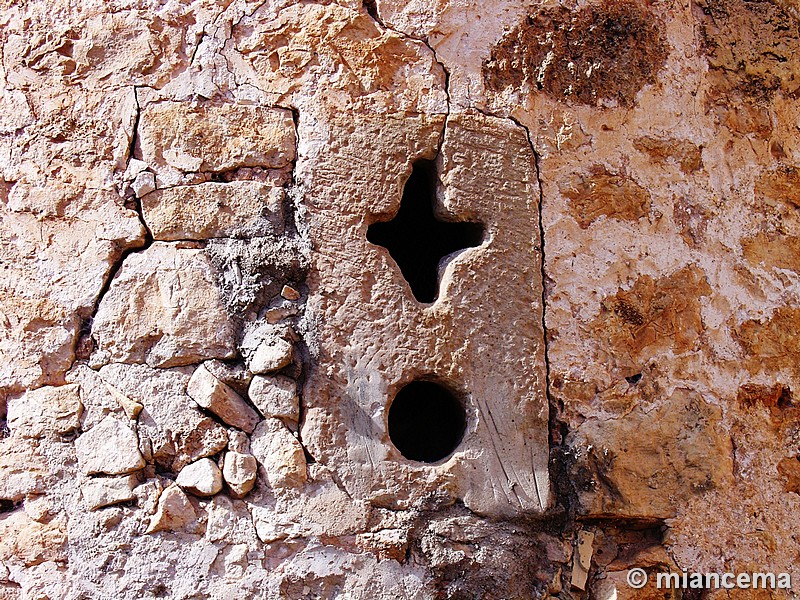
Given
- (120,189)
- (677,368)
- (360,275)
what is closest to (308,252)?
(360,275)

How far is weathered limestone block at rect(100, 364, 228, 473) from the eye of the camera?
2002mm

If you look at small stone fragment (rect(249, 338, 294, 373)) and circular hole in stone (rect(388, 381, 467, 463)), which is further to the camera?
circular hole in stone (rect(388, 381, 467, 463))

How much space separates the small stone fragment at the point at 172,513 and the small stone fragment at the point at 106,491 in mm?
69

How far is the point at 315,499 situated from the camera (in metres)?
1.98

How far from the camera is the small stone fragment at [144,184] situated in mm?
2135

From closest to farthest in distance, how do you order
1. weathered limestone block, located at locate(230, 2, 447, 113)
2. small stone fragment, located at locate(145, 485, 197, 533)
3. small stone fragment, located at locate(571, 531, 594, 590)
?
small stone fragment, located at locate(145, 485, 197, 533) → small stone fragment, located at locate(571, 531, 594, 590) → weathered limestone block, located at locate(230, 2, 447, 113)

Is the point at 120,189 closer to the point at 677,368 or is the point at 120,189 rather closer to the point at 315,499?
the point at 315,499

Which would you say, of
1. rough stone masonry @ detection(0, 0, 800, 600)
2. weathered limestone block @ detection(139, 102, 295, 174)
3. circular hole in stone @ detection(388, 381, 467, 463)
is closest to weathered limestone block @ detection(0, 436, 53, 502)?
rough stone masonry @ detection(0, 0, 800, 600)

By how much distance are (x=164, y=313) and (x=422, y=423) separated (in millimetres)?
771

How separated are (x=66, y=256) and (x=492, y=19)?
3.97 ft

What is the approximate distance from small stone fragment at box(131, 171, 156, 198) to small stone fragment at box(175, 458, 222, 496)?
65 cm

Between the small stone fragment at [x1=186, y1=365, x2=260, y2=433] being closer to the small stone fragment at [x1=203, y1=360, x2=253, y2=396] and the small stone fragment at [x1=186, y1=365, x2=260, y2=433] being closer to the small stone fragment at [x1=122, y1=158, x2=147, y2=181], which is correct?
the small stone fragment at [x1=203, y1=360, x2=253, y2=396]

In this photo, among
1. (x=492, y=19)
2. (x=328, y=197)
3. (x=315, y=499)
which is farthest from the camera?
(x=492, y=19)

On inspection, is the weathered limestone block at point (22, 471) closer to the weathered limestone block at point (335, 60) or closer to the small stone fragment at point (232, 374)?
the small stone fragment at point (232, 374)
